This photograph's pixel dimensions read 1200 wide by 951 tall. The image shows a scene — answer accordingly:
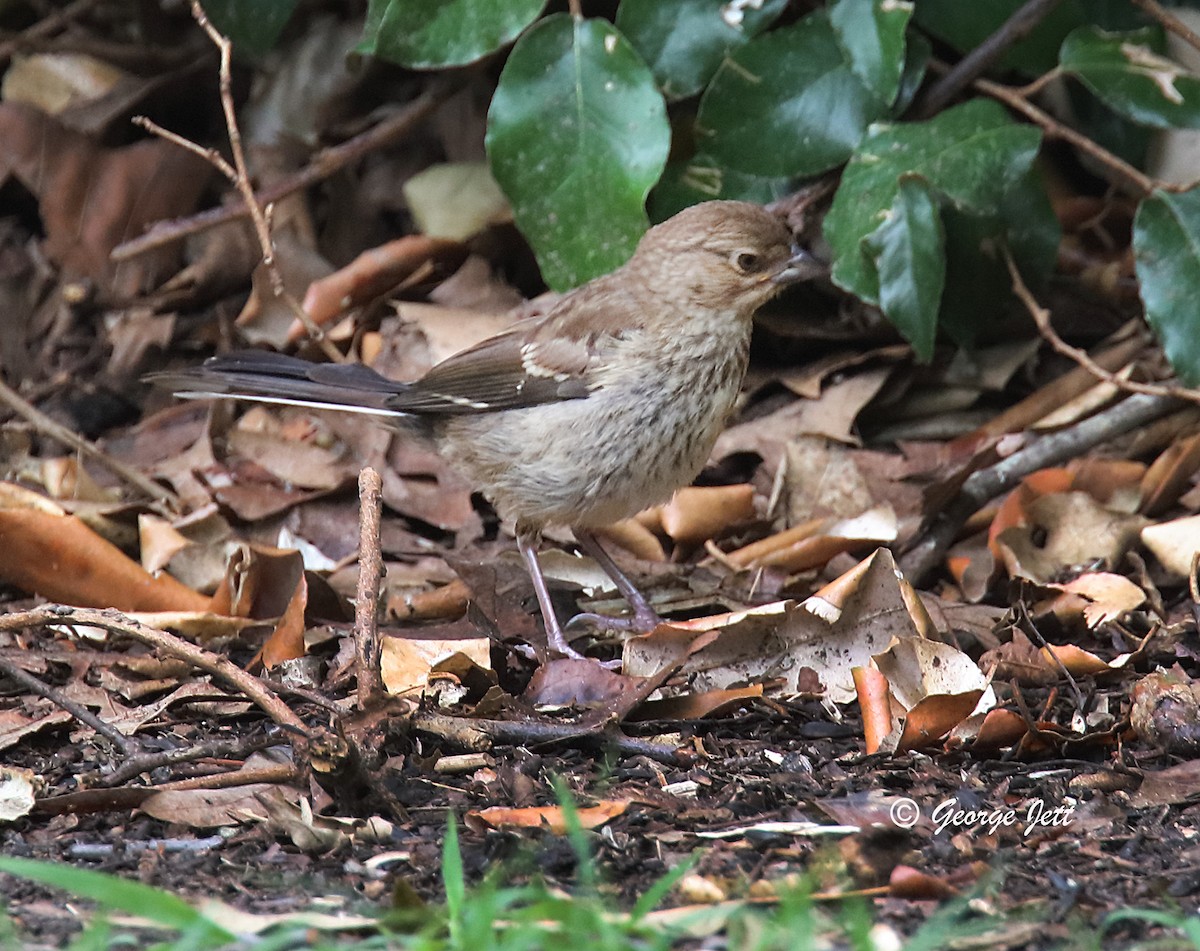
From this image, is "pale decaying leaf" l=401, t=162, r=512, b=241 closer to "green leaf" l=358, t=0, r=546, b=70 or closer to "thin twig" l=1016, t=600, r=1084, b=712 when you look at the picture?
"green leaf" l=358, t=0, r=546, b=70

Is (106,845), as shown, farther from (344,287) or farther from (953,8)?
(953,8)

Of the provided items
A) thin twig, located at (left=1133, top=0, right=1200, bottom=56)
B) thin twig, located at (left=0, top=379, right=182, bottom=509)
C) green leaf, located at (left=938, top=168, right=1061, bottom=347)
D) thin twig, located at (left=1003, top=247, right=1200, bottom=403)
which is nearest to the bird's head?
green leaf, located at (left=938, top=168, right=1061, bottom=347)

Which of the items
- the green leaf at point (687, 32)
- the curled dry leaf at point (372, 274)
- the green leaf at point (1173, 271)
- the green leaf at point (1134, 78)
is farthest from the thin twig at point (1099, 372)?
the curled dry leaf at point (372, 274)

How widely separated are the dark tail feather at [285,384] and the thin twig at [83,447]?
0.56 m

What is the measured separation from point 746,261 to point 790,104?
0.76m

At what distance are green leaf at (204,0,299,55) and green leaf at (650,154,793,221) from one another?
166cm

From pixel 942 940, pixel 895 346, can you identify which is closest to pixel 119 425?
pixel 895 346

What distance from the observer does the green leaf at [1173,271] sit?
4961mm

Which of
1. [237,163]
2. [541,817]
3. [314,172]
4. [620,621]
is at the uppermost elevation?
[237,163]

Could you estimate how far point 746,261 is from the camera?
4.99m

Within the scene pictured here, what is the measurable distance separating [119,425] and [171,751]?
3472 millimetres

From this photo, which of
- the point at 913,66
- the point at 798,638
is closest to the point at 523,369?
the point at 798,638

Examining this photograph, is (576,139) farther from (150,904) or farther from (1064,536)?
(150,904)

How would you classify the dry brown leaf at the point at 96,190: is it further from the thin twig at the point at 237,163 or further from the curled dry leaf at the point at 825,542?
the curled dry leaf at the point at 825,542
